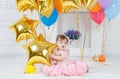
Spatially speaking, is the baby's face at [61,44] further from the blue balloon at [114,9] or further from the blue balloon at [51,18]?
the blue balloon at [114,9]

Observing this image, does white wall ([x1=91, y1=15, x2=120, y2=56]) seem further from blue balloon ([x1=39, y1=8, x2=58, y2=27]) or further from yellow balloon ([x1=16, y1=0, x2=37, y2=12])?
yellow balloon ([x1=16, y1=0, x2=37, y2=12])

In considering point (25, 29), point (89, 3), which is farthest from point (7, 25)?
point (89, 3)

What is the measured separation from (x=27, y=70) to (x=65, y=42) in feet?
1.13

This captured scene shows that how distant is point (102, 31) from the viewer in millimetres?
2816

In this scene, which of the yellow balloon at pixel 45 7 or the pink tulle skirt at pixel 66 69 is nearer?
the pink tulle skirt at pixel 66 69

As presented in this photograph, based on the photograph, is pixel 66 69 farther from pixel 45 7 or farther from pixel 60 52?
pixel 45 7

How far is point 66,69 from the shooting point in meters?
1.89

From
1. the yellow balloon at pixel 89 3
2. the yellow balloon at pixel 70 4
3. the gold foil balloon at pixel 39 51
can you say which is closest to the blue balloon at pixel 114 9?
the yellow balloon at pixel 89 3

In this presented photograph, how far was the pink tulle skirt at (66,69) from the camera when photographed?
1875 mm

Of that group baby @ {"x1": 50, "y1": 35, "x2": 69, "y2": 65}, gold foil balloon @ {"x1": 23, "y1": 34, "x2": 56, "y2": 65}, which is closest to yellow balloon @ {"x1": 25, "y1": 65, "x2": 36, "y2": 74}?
gold foil balloon @ {"x1": 23, "y1": 34, "x2": 56, "y2": 65}

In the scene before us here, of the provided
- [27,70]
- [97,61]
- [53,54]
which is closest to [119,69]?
[97,61]

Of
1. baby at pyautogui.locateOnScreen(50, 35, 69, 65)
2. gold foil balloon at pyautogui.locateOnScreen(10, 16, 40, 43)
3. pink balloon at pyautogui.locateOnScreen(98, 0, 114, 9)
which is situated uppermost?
pink balloon at pyautogui.locateOnScreen(98, 0, 114, 9)

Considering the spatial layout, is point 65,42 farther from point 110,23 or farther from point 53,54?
point 110,23

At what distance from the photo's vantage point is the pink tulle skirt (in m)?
1.88
